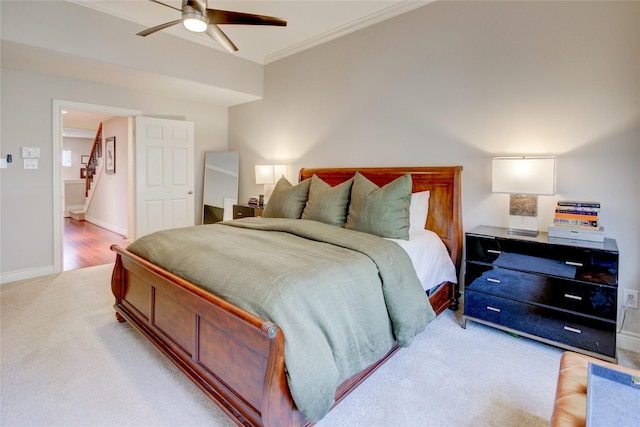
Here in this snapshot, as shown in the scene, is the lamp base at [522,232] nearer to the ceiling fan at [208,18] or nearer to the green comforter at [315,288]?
the green comforter at [315,288]

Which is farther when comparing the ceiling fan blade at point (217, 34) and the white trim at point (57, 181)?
the white trim at point (57, 181)

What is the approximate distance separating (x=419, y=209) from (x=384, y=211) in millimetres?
550

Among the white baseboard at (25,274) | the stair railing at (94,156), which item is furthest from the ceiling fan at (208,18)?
the stair railing at (94,156)

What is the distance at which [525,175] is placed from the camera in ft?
8.00

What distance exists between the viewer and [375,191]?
2.78 m

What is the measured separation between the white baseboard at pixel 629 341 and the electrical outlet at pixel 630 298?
195mm

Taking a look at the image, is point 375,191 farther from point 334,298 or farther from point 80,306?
A: point 80,306

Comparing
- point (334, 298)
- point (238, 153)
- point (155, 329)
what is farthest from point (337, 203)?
point (238, 153)

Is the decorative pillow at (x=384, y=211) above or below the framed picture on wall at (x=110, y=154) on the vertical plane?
below

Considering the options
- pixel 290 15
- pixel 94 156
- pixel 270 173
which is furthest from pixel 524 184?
pixel 94 156

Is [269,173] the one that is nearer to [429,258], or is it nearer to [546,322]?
[429,258]


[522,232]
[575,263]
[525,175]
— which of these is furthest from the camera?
[522,232]

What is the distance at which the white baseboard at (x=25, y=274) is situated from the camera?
11.8ft

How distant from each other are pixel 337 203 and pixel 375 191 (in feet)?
1.24
